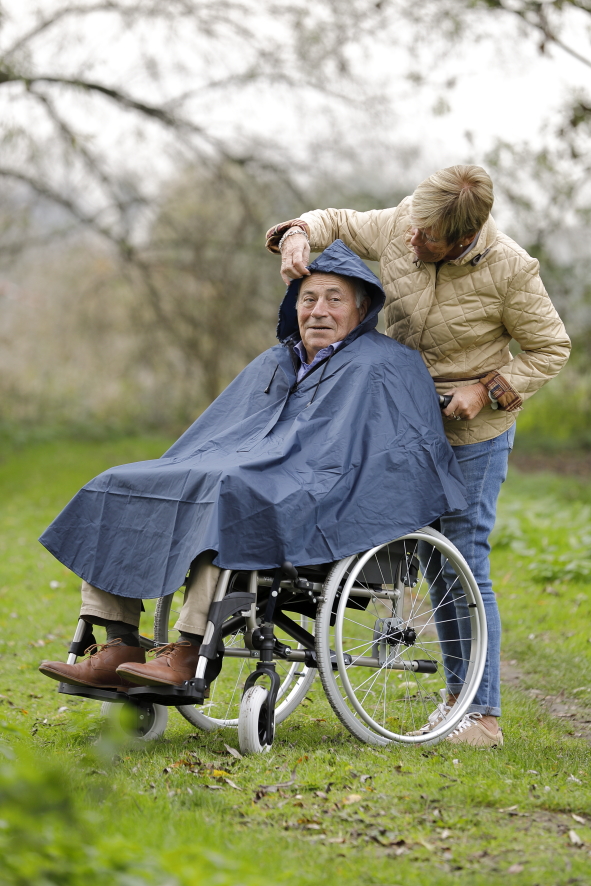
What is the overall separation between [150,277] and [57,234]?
63.7 inches

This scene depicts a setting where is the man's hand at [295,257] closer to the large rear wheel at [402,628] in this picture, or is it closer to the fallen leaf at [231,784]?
the large rear wheel at [402,628]

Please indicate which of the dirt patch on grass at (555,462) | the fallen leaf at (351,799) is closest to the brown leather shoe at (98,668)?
the fallen leaf at (351,799)

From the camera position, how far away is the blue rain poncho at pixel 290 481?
2.86 meters

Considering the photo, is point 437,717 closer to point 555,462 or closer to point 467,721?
point 467,721

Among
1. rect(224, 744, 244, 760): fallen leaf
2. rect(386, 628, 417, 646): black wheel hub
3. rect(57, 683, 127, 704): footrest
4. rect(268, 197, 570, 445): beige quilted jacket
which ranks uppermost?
rect(268, 197, 570, 445): beige quilted jacket

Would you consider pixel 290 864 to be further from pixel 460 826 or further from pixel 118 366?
pixel 118 366

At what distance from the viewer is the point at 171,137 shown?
10453 mm

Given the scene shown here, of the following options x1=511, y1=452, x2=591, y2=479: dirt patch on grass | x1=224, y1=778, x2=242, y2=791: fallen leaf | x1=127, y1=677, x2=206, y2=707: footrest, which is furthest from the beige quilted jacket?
x1=511, y1=452, x2=591, y2=479: dirt patch on grass

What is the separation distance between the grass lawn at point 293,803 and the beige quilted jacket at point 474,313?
1.18 m

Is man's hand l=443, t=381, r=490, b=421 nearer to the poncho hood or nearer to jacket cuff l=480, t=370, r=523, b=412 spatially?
jacket cuff l=480, t=370, r=523, b=412

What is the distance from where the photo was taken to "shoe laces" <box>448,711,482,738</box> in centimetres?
322

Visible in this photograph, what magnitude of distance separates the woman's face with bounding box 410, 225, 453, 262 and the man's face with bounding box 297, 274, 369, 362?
286 millimetres

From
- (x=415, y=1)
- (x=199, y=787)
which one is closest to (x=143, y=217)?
(x=415, y=1)

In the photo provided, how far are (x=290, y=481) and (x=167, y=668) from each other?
672mm
